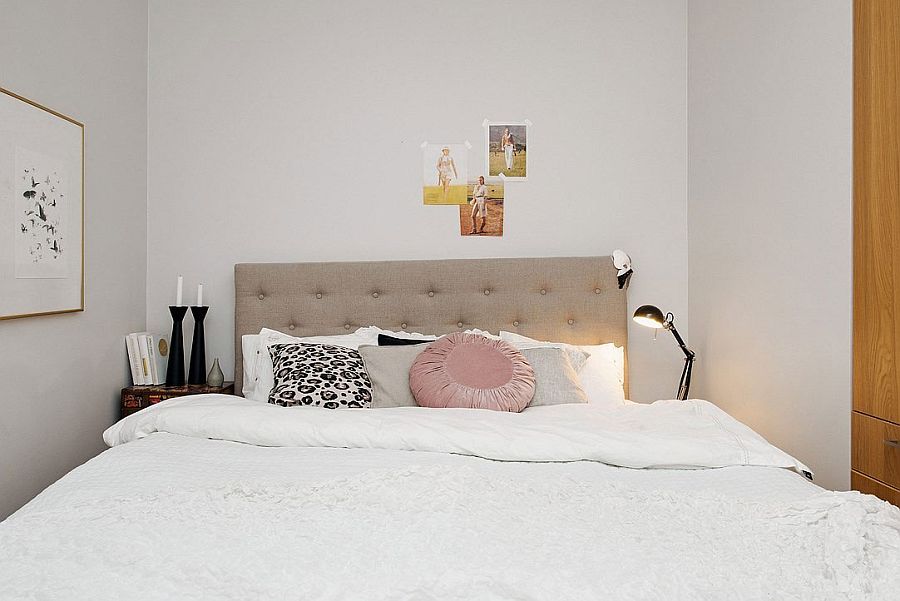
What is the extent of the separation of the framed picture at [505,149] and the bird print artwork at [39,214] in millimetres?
1711

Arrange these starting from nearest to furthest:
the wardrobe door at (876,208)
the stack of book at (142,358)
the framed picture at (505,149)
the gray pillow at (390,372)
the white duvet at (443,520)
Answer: the white duvet at (443,520)
the wardrobe door at (876,208)
the gray pillow at (390,372)
the stack of book at (142,358)
the framed picture at (505,149)

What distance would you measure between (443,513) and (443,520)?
3cm

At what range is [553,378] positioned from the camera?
274 cm

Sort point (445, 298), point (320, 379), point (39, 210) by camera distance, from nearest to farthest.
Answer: point (39, 210), point (320, 379), point (445, 298)

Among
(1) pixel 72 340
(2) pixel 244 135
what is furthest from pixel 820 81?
(1) pixel 72 340

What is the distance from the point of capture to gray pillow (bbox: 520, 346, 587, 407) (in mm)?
2703

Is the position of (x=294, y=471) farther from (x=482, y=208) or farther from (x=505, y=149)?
(x=505, y=149)

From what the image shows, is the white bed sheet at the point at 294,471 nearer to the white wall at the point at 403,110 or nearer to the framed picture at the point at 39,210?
the framed picture at the point at 39,210

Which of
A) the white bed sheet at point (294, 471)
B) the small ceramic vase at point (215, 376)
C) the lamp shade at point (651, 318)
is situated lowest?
the white bed sheet at point (294, 471)

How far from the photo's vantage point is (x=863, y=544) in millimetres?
1240

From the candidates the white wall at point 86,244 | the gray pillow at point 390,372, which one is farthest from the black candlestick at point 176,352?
the gray pillow at point 390,372

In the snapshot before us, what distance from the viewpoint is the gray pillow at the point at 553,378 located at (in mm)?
2703

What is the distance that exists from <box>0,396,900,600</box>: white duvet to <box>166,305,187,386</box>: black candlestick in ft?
3.36

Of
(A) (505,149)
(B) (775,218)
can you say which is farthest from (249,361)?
(B) (775,218)
